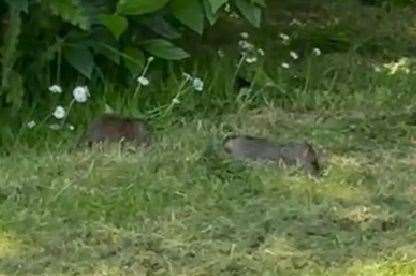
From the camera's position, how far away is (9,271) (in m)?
3.31

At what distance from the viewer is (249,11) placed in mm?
4789

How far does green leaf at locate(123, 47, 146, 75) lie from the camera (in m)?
4.79

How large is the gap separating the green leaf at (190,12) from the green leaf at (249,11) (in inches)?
7.0

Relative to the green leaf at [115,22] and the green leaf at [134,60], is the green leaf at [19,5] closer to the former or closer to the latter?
the green leaf at [115,22]

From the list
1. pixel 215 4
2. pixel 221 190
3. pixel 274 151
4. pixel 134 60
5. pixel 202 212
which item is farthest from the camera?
pixel 134 60

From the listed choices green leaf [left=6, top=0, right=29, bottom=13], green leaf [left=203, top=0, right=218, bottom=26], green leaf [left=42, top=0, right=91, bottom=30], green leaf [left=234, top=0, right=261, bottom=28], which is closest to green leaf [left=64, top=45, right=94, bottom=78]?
green leaf [left=42, top=0, right=91, bottom=30]

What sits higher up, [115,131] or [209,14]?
[209,14]

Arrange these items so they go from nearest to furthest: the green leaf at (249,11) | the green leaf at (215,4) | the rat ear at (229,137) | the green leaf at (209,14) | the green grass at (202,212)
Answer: the green grass at (202,212)
the rat ear at (229,137)
the green leaf at (215,4)
the green leaf at (209,14)
the green leaf at (249,11)

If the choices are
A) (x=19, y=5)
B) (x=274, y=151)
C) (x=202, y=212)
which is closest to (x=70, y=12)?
(x=19, y=5)

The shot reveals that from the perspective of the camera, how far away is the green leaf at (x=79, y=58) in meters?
4.63

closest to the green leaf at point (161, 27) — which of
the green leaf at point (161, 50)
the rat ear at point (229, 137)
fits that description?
the green leaf at point (161, 50)

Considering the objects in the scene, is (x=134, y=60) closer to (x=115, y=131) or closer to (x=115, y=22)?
(x=115, y=22)

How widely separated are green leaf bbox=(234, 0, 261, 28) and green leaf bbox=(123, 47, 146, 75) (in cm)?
44

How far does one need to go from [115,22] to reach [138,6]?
0.35 feet
